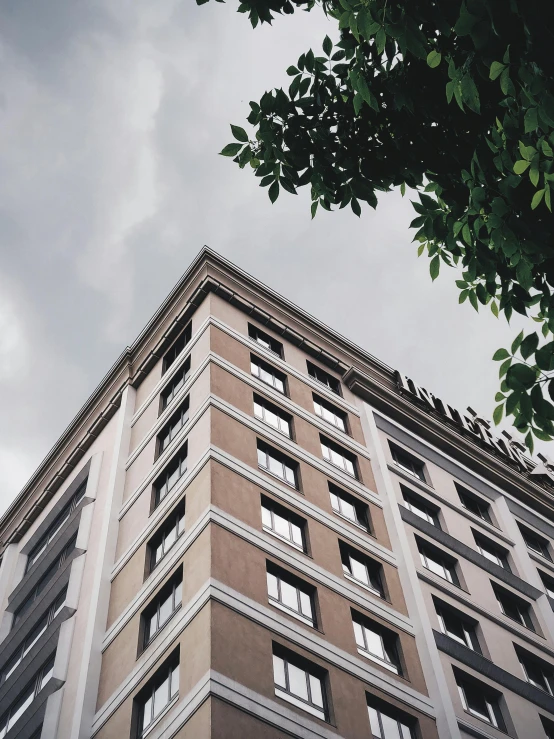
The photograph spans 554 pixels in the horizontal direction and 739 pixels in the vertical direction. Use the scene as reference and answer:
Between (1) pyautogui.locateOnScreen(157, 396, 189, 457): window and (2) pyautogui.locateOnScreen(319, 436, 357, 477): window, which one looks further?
(2) pyautogui.locateOnScreen(319, 436, 357, 477): window

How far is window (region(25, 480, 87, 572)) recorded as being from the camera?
1388 inches

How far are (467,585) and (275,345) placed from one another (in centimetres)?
1291

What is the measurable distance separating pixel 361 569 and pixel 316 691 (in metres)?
6.27

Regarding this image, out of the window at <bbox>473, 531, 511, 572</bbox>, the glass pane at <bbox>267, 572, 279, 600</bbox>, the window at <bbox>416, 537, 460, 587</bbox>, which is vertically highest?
the window at <bbox>473, 531, 511, 572</bbox>

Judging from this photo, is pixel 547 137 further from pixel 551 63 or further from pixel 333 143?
pixel 333 143

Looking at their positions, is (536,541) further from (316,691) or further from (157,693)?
(157,693)

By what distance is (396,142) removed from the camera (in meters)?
10.2

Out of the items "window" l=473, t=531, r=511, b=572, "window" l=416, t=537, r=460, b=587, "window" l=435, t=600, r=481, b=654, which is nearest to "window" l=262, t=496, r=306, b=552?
"window" l=435, t=600, r=481, b=654

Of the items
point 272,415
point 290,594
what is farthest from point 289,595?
point 272,415

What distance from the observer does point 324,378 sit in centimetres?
3644

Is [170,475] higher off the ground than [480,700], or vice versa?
[170,475]

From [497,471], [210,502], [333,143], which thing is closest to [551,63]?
Result: [333,143]

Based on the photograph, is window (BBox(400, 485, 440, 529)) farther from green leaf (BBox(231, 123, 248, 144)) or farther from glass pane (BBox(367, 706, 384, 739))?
green leaf (BBox(231, 123, 248, 144))

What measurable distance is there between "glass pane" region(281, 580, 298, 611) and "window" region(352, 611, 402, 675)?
225 cm
